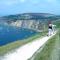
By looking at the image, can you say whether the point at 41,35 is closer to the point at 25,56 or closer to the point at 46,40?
the point at 46,40

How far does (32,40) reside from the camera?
153 inches

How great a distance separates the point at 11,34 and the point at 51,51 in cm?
89

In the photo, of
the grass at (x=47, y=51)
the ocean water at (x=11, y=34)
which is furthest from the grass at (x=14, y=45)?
the grass at (x=47, y=51)

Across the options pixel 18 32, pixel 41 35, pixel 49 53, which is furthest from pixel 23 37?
pixel 49 53

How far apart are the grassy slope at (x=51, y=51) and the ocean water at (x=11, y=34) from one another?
0.41 m

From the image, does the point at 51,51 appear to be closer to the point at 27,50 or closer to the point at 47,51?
the point at 47,51

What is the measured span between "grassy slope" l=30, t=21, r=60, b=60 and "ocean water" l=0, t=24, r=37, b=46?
410 mm

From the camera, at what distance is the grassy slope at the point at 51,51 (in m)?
3.64

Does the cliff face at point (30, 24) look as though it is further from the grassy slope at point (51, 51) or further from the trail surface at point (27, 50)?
the grassy slope at point (51, 51)

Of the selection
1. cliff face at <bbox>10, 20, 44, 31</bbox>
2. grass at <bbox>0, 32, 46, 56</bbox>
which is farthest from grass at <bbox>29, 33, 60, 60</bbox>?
cliff face at <bbox>10, 20, 44, 31</bbox>

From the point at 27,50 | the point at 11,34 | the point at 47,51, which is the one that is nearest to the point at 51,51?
the point at 47,51

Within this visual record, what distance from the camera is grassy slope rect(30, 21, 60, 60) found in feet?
11.9

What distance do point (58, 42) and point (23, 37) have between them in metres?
0.73

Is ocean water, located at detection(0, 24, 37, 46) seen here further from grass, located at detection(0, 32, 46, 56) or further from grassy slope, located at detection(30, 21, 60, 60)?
grassy slope, located at detection(30, 21, 60, 60)
